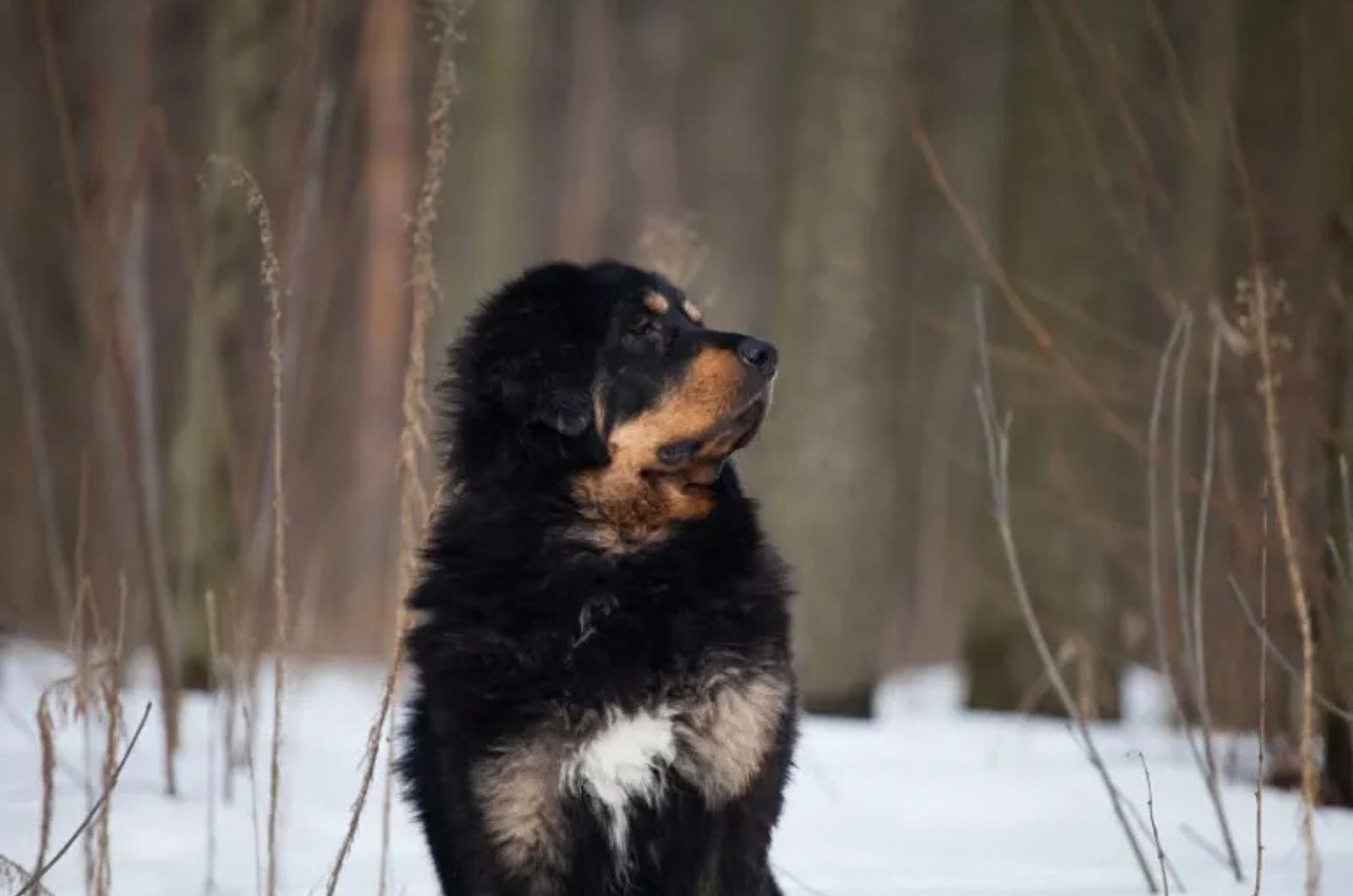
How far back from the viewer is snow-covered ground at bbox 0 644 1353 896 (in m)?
4.81

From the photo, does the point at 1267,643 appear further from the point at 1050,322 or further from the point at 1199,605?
the point at 1050,322

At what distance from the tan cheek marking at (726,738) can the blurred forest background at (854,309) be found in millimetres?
1219

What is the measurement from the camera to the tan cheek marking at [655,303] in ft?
14.1

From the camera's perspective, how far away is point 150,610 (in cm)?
553

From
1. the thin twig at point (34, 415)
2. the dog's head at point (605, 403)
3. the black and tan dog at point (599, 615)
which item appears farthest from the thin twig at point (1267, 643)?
the thin twig at point (34, 415)

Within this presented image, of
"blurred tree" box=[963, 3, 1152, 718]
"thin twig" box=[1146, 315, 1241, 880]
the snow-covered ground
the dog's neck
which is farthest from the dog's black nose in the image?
"blurred tree" box=[963, 3, 1152, 718]

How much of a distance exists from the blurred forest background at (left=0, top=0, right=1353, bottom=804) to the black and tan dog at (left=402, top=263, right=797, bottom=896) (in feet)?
2.98

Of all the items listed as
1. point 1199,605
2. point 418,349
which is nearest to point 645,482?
point 418,349

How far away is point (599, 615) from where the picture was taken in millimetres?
3885

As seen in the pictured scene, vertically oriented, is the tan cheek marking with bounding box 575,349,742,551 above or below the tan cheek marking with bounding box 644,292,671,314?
below

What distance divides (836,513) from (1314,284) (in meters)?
2.67

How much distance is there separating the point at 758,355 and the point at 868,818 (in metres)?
2.44

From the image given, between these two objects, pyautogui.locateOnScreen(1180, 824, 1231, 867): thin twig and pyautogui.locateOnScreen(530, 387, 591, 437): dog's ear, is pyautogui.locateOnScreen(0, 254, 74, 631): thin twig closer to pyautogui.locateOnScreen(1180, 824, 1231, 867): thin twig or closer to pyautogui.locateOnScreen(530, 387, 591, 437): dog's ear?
pyautogui.locateOnScreen(530, 387, 591, 437): dog's ear

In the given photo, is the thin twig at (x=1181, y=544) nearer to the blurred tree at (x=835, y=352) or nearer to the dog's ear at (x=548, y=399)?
the dog's ear at (x=548, y=399)
